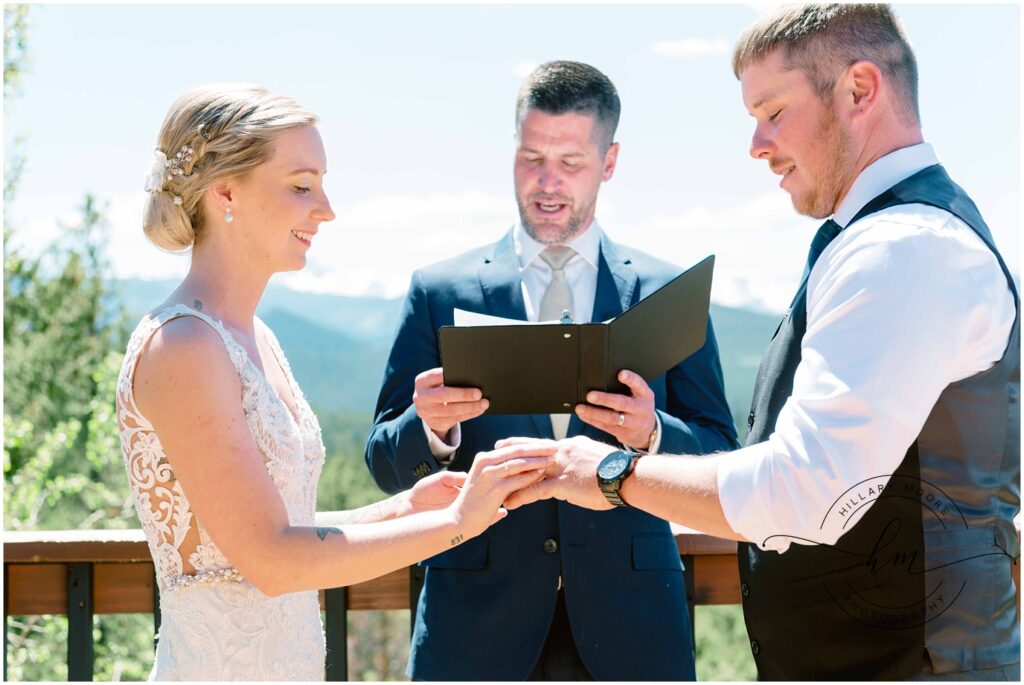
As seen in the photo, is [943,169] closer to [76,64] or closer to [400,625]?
[400,625]

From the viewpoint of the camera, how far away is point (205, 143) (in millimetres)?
2326

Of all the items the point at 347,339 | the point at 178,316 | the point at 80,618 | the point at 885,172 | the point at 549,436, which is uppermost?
the point at 347,339

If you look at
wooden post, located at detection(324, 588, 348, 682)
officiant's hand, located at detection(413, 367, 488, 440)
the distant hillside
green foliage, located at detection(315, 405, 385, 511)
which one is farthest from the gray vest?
the distant hillside

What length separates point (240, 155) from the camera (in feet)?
7.66

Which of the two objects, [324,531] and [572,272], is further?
[572,272]

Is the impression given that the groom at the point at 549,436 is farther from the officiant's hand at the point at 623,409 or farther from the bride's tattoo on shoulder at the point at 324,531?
the bride's tattoo on shoulder at the point at 324,531

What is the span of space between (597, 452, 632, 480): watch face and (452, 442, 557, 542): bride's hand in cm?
20

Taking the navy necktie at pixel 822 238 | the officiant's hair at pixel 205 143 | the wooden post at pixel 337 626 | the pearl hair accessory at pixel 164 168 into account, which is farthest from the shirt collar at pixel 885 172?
the wooden post at pixel 337 626

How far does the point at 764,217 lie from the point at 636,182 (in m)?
18.1

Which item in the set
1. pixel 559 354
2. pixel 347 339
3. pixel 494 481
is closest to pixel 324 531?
pixel 494 481

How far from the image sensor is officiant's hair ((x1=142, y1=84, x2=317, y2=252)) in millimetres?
2324

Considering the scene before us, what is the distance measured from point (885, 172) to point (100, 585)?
2.24 meters

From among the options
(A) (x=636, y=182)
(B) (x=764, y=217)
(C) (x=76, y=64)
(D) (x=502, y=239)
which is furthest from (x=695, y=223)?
(D) (x=502, y=239)

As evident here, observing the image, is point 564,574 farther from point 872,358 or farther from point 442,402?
point 872,358
